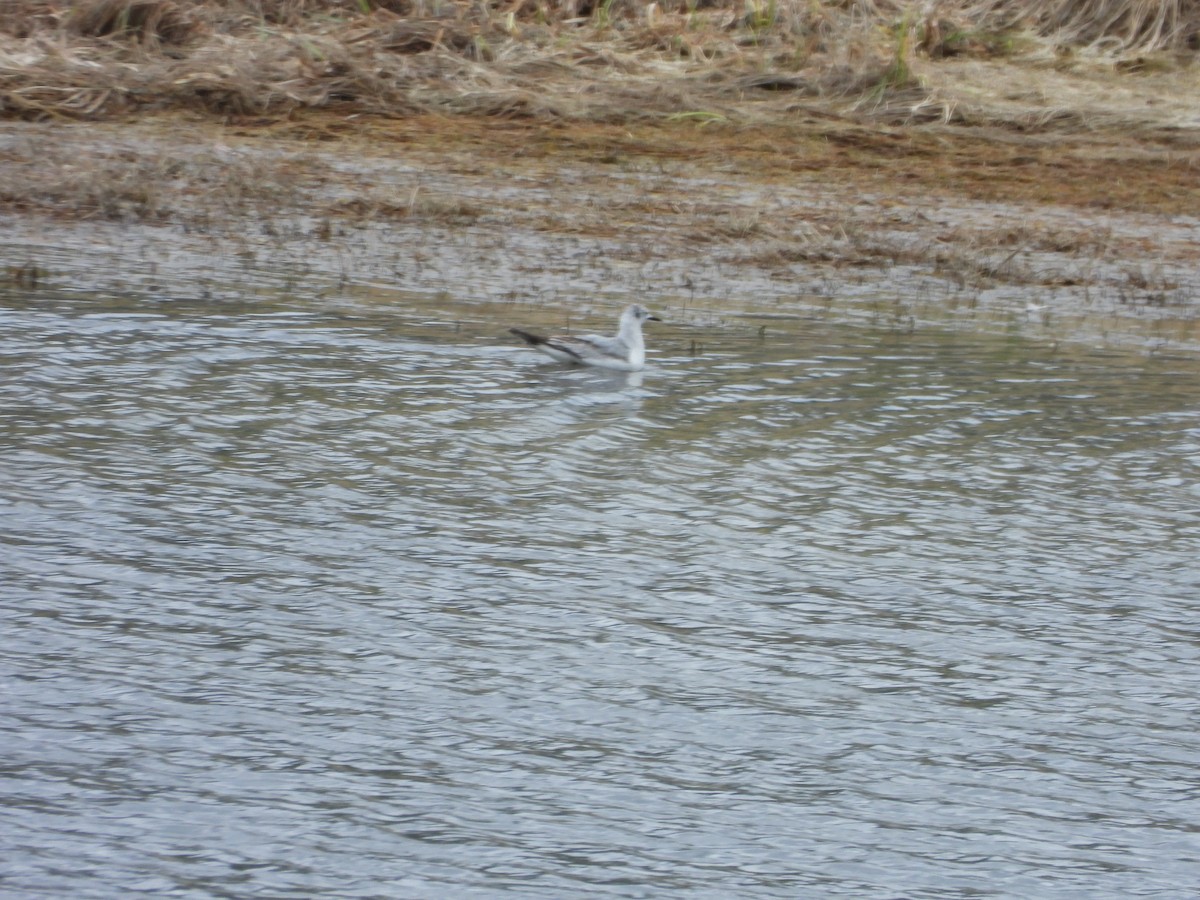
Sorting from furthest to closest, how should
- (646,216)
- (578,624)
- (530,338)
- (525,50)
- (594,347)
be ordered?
1. (525,50)
2. (646,216)
3. (530,338)
4. (594,347)
5. (578,624)

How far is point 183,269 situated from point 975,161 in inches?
358

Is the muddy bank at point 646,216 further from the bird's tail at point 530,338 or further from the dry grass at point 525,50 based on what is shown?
the bird's tail at point 530,338

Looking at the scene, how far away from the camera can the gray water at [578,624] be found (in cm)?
477

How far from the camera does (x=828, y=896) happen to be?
455 cm

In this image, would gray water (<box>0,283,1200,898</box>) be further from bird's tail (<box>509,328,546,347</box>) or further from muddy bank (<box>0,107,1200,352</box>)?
muddy bank (<box>0,107,1200,352</box>)

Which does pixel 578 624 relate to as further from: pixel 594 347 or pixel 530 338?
pixel 530 338

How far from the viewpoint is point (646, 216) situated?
1564 cm

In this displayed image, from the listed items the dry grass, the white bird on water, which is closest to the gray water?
the white bird on water

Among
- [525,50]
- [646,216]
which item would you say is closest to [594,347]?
[646,216]

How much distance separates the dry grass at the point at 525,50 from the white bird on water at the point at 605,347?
939cm

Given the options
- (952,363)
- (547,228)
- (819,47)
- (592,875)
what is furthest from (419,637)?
(819,47)

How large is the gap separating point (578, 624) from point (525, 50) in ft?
52.7

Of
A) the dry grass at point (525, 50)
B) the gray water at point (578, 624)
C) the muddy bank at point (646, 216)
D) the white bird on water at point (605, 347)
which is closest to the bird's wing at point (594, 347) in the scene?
the white bird on water at point (605, 347)

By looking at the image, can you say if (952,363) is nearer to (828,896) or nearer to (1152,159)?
(828,896)
